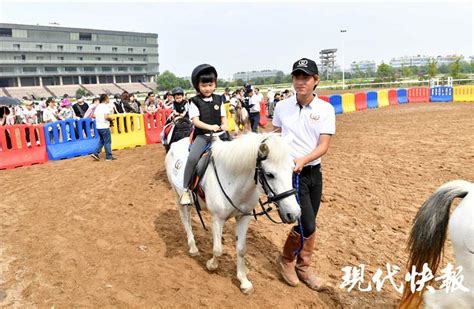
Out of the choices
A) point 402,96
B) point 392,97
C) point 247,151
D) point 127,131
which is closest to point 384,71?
point 402,96

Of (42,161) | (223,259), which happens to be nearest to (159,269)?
(223,259)

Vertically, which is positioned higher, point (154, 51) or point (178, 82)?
point (154, 51)

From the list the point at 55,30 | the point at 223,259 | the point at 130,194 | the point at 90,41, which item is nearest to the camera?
Answer: the point at 223,259

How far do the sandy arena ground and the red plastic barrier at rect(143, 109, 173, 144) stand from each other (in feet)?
12.4

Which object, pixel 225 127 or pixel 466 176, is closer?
pixel 225 127

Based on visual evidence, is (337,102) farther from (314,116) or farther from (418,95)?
(314,116)

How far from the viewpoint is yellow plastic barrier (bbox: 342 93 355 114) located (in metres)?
22.1

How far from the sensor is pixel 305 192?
12.4 ft

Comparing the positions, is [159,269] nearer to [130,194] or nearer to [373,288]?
[373,288]

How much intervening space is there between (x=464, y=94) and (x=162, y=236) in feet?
81.3

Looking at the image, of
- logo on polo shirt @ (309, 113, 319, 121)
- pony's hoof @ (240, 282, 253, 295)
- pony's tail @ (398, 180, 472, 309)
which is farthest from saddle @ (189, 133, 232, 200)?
pony's tail @ (398, 180, 472, 309)

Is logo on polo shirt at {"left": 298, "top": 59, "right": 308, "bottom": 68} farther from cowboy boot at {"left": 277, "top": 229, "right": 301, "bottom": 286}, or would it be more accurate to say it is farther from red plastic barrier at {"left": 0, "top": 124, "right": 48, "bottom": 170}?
red plastic barrier at {"left": 0, "top": 124, "right": 48, "bottom": 170}

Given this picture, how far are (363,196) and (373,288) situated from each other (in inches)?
115

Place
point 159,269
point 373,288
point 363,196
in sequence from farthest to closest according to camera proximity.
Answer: point 363,196 < point 159,269 < point 373,288
